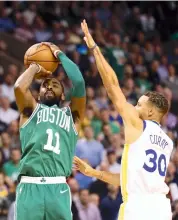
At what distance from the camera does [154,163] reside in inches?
247

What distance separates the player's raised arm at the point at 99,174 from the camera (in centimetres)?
670

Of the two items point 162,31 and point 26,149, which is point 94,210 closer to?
point 26,149

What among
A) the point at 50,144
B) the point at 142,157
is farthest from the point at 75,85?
the point at 142,157

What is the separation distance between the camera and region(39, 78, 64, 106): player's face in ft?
21.1

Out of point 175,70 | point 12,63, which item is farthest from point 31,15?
point 175,70

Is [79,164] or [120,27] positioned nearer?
[79,164]

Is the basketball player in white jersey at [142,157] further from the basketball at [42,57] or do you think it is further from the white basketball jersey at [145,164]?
the basketball at [42,57]

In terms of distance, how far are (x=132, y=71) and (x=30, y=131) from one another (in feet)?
31.4

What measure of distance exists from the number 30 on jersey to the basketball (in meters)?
1.17

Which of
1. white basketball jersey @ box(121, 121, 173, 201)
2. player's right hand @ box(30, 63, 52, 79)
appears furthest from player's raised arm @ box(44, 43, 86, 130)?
white basketball jersey @ box(121, 121, 173, 201)

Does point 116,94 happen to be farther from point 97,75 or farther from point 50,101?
point 97,75

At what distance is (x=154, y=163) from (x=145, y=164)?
0.27 feet

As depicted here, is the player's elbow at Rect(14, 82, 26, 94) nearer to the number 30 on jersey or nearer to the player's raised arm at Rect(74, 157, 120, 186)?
the player's raised arm at Rect(74, 157, 120, 186)

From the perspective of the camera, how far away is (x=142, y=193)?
20.5ft
